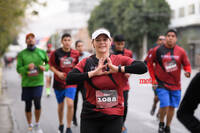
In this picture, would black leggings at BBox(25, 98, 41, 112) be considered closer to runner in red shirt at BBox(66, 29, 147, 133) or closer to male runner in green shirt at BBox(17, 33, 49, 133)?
male runner in green shirt at BBox(17, 33, 49, 133)

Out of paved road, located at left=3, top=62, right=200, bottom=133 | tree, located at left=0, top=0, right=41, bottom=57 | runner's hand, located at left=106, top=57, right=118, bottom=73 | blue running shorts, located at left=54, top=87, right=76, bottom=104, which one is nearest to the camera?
runner's hand, located at left=106, top=57, right=118, bottom=73

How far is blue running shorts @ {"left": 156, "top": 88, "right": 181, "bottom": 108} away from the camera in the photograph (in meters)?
6.71

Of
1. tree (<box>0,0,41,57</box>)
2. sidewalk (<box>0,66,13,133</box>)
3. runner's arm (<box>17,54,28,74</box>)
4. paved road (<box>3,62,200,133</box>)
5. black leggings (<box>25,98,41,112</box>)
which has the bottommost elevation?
paved road (<box>3,62,200,133</box>)

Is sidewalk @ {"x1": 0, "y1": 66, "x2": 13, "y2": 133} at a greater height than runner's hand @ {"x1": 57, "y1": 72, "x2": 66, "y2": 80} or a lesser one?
lesser

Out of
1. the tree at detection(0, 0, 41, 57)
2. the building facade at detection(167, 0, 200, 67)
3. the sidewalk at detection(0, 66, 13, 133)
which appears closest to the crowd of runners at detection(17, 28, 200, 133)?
the sidewalk at detection(0, 66, 13, 133)

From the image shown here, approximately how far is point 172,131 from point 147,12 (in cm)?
3684

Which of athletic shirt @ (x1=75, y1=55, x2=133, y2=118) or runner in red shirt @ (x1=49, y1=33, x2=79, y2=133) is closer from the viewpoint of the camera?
athletic shirt @ (x1=75, y1=55, x2=133, y2=118)

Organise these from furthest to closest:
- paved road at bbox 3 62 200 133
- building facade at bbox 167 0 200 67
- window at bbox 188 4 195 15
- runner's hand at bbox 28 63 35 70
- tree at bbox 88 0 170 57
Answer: tree at bbox 88 0 170 57 → building facade at bbox 167 0 200 67 → window at bbox 188 4 195 15 → paved road at bbox 3 62 200 133 → runner's hand at bbox 28 63 35 70

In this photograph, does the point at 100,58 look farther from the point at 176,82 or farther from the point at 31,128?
the point at 31,128

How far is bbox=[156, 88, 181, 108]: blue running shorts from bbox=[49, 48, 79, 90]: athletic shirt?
1.96 metres

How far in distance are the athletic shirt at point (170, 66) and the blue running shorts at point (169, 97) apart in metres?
0.09

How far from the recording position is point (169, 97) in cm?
680

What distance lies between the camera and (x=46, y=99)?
12.8m

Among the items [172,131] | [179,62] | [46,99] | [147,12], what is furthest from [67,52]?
[147,12]
